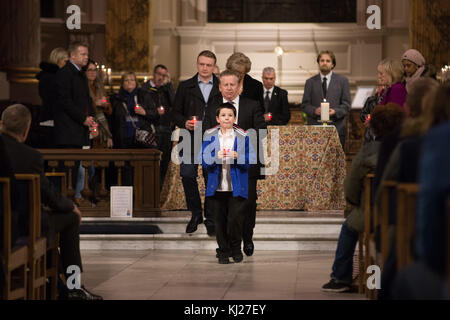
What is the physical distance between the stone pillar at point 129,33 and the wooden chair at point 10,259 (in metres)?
10.0

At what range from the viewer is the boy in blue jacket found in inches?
305

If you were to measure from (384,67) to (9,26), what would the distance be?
732 cm

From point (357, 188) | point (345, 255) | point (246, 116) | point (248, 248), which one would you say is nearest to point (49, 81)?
point (246, 116)

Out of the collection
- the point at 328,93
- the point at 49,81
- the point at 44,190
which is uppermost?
the point at 49,81

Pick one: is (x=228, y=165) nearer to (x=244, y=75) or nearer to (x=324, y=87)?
(x=244, y=75)

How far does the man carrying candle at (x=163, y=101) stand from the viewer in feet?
37.5

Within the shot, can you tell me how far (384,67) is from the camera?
27.1ft

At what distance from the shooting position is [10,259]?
16.5 ft

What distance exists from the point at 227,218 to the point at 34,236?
9.26 ft

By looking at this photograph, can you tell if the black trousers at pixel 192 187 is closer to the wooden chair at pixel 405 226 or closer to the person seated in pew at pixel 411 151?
the person seated in pew at pixel 411 151

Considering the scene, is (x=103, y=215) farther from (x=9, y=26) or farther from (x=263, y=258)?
(x=9, y=26)

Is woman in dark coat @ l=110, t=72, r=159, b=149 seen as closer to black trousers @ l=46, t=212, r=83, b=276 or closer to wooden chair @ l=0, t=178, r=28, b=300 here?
black trousers @ l=46, t=212, r=83, b=276

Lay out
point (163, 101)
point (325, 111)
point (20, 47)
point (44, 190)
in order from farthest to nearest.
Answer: point (20, 47), point (163, 101), point (325, 111), point (44, 190)

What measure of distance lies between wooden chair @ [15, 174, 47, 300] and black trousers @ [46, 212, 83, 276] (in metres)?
0.32
